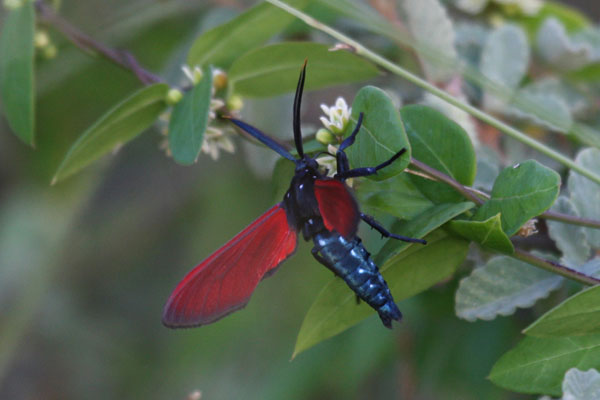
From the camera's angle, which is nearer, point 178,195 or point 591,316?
point 591,316

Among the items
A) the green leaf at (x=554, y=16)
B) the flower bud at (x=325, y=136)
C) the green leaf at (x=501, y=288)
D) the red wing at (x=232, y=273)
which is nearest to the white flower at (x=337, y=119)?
the flower bud at (x=325, y=136)

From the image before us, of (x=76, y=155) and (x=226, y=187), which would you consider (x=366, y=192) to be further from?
(x=226, y=187)

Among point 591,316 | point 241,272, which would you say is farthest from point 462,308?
point 241,272

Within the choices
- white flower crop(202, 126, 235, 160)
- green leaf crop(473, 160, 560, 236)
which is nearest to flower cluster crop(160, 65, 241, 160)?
white flower crop(202, 126, 235, 160)

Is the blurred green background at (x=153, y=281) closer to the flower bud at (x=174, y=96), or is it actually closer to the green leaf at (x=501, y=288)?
the green leaf at (x=501, y=288)

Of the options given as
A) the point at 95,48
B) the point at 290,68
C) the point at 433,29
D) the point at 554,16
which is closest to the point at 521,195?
the point at 290,68

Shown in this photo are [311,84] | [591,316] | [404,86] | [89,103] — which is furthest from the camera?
[89,103]

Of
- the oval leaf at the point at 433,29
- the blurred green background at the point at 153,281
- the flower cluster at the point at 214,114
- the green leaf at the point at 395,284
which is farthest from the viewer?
the blurred green background at the point at 153,281
